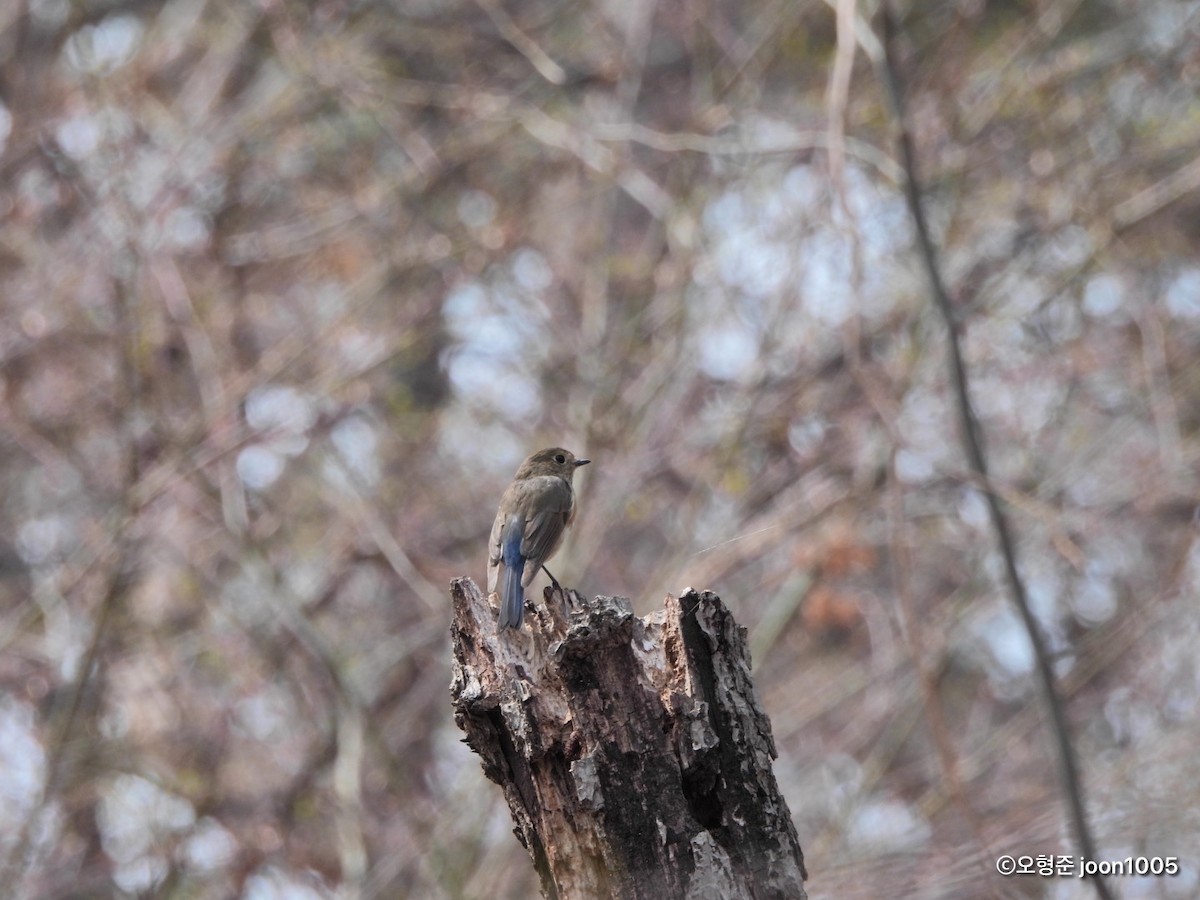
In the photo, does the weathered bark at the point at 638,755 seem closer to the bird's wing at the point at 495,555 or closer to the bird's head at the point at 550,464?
the bird's wing at the point at 495,555

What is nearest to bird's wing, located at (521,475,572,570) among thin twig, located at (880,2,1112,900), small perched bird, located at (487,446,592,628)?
small perched bird, located at (487,446,592,628)

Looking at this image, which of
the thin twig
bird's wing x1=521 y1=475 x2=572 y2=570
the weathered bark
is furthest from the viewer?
bird's wing x1=521 y1=475 x2=572 y2=570

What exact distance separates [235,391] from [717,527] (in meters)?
2.68

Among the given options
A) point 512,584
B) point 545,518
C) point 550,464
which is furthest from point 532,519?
point 512,584

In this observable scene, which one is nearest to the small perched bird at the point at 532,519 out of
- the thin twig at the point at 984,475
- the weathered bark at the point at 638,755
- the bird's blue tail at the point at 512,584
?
the bird's blue tail at the point at 512,584

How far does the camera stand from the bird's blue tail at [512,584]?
11.2 feet

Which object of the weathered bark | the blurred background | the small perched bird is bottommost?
the weathered bark

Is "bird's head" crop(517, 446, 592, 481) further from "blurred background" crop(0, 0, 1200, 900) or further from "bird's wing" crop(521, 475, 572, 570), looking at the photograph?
"blurred background" crop(0, 0, 1200, 900)

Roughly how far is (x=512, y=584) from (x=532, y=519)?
1.22 m

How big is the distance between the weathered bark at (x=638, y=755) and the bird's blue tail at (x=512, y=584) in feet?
1.16

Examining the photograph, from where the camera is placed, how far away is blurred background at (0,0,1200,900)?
→ 7.81 metres

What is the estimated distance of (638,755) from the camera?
9.36 feet

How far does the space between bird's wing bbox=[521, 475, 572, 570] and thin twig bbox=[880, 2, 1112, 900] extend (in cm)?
148

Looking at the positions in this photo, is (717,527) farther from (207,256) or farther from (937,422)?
(207,256)
